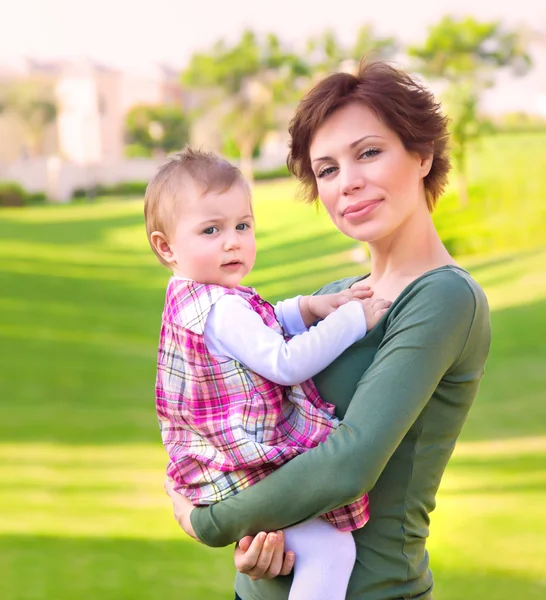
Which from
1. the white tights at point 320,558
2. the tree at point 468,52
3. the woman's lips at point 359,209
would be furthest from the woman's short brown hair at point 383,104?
the tree at point 468,52

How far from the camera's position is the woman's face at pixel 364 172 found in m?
1.47

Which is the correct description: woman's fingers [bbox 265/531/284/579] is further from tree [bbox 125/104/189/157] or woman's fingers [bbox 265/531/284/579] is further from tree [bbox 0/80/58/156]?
tree [bbox 0/80/58/156]

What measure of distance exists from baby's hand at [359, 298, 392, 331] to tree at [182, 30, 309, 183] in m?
19.8

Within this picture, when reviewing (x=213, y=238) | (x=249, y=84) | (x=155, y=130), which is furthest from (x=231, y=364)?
(x=155, y=130)

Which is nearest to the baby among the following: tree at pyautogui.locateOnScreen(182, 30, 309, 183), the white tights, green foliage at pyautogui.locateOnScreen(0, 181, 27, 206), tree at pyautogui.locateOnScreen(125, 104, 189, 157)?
the white tights

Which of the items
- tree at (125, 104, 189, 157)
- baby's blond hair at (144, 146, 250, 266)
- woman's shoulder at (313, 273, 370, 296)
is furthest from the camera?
tree at (125, 104, 189, 157)

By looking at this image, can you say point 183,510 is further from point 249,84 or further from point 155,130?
point 155,130

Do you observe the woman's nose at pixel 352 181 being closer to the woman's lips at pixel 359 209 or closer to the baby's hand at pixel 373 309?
the woman's lips at pixel 359 209

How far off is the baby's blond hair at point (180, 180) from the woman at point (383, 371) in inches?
6.3

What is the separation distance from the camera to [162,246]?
1.56m

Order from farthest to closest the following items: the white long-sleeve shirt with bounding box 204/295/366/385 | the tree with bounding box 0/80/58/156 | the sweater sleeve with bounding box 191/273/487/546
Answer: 1. the tree with bounding box 0/80/58/156
2. the white long-sleeve shirt with bounding box 204/295/366/385
3. the sweater sleeve with bounding box 191/273/487/546

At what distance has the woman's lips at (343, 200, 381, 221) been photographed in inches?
58.1

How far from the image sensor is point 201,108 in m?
25.0

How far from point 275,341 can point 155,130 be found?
27055 millimetres
